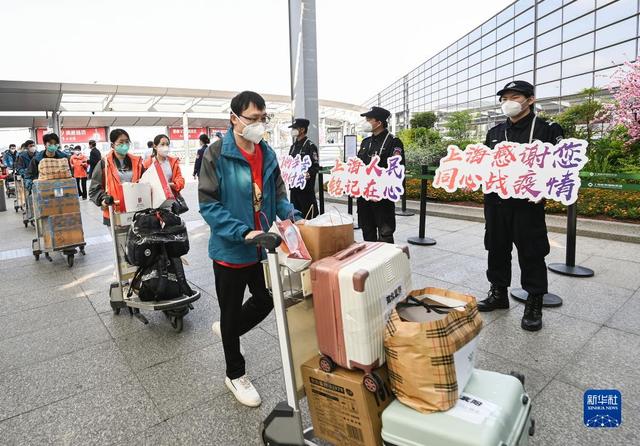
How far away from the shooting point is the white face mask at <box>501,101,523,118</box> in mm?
3232

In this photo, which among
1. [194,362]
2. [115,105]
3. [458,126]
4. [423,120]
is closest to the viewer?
[194,362]

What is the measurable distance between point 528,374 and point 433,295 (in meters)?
A: 1.21

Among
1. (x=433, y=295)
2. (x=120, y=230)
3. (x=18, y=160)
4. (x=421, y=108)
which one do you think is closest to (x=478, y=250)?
(x=433, y=295)

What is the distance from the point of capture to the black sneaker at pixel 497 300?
11.9 ft

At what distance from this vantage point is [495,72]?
30.9m

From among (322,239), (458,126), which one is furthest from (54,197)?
(458,126)

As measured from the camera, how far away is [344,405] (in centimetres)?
171

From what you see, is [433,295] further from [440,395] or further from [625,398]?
[625,398]

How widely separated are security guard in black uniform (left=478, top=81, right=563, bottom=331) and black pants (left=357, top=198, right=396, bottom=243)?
1373 mm

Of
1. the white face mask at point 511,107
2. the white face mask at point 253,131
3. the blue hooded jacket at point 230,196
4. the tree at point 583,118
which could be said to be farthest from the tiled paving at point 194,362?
the tree at point 583,118

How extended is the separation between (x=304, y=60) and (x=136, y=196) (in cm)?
663

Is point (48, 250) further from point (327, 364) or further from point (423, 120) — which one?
point (423, 120)

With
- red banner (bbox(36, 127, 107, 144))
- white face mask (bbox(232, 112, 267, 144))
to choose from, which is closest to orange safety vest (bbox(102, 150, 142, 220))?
white face mask (bbox(232, 112, 267, 144))

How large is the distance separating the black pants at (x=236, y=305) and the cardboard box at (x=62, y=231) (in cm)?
450
